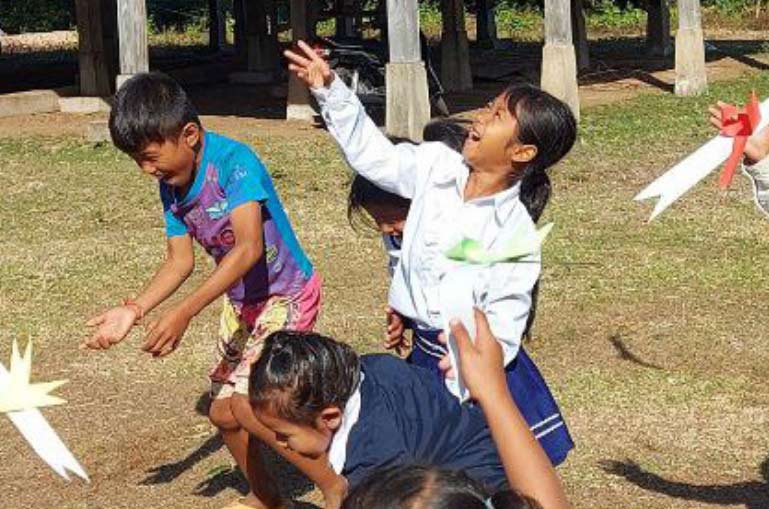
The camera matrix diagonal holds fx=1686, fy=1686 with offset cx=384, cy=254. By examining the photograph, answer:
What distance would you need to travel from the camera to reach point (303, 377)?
3.40 meters

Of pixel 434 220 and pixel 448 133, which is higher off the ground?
pixel 448 133

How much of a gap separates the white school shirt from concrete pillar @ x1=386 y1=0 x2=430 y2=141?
8840mm

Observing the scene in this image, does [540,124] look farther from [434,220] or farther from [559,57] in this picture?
[559,57]

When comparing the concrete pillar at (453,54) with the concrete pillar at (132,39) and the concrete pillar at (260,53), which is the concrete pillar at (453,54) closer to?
the concrete pillar at (260,53)

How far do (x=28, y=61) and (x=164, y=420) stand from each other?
1981cm

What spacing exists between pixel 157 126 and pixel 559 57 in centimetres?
1008

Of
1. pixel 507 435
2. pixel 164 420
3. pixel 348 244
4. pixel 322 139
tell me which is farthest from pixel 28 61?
pixel 507 435

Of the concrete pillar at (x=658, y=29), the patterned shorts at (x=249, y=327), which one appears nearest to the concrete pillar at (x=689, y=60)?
the concrete pillar at (x=658, y=29)

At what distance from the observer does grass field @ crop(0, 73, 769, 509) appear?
5.66 m

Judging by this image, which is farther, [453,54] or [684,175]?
[453,54]

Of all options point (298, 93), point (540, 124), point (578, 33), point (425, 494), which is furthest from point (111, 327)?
point (578, 33)

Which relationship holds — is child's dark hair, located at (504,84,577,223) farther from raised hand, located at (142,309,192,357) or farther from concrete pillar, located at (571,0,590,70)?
concrete pillar, located at (571,0,590,70)

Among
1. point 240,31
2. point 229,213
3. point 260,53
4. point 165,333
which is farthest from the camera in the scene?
point 240,31

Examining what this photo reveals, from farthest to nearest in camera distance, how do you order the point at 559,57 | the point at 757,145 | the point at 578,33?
1. the point at 578,33
2. the point at 559,57
3. the point at 757,145
